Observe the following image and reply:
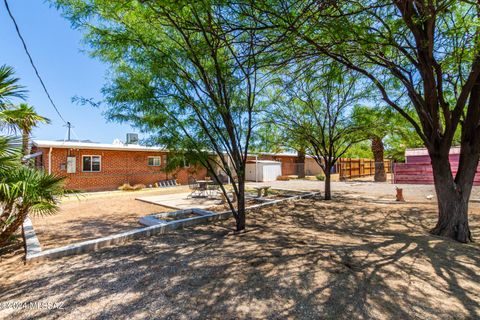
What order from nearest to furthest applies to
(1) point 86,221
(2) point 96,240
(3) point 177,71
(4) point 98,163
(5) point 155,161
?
(2) point 96,240 < (3) point 177,71 < (1) point 86,221 < (4) point 98,163 < (5) point 155,161

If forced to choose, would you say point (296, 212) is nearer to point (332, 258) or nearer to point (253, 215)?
point (253, 215)

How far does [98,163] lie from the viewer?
13.7 metres

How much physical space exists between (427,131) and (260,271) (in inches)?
193

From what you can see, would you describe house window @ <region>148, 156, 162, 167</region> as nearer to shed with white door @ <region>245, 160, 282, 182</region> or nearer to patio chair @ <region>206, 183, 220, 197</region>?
patio chair @ <region>206, 183, 220, 197</region>

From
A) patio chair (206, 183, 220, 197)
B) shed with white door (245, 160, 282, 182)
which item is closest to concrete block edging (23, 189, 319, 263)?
patio chair (206, 183, 220, 197)

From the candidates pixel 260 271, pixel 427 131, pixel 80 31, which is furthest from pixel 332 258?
pixel 80 31

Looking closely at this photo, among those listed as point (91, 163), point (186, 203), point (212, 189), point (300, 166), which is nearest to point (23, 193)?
point (186, 203)

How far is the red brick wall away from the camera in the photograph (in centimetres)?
1247

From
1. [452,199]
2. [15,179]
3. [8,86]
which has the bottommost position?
[452,199]

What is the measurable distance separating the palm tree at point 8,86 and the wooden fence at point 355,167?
2263cm

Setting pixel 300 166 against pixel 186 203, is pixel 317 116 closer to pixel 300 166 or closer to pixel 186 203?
pixel 186 203

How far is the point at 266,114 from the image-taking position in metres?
8.90

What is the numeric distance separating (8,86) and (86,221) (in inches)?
168

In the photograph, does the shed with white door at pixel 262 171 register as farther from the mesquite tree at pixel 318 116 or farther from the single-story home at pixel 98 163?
the mesquite tree at pixel 318 116
